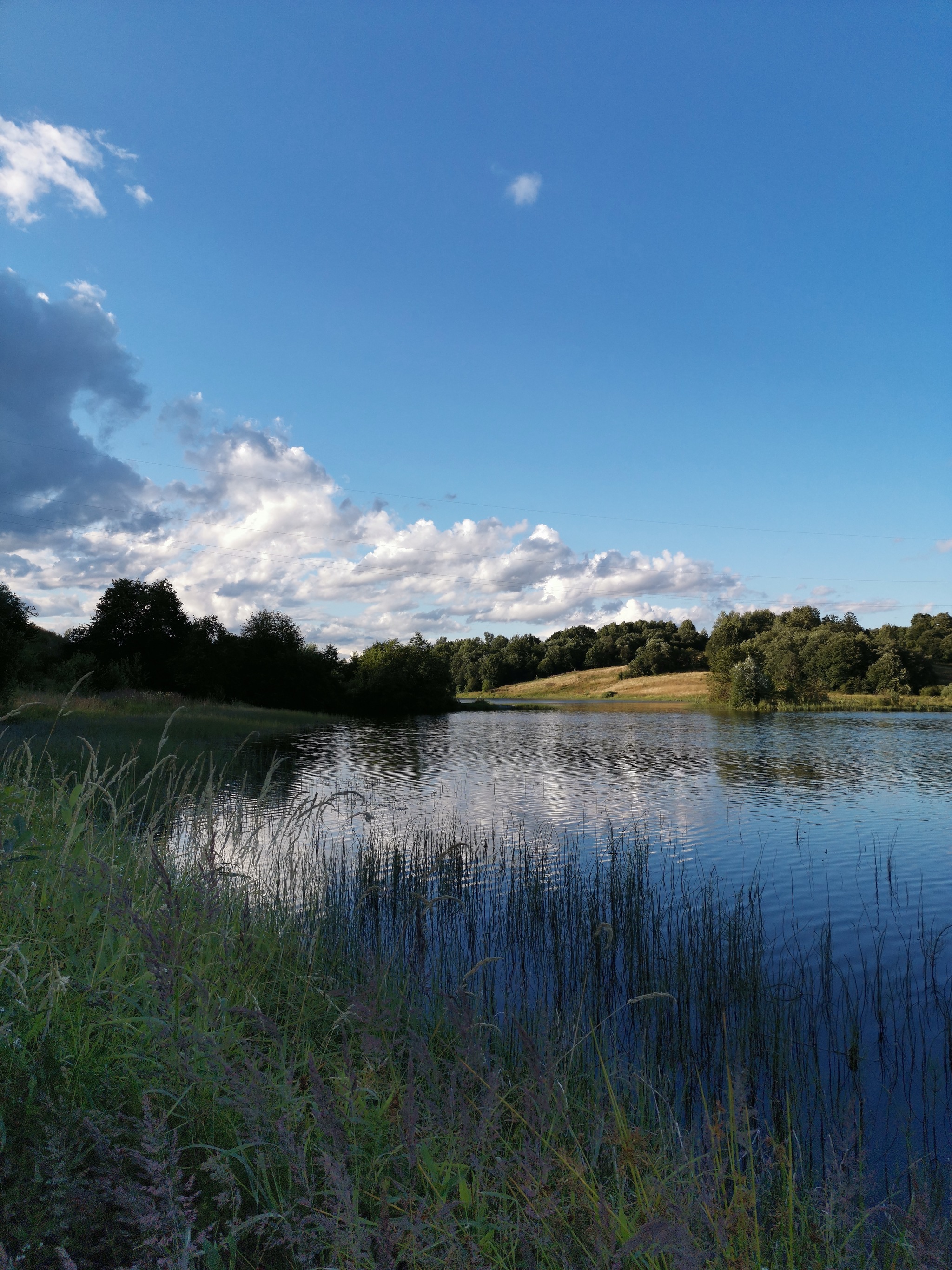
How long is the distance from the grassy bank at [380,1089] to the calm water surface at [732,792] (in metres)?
3.64

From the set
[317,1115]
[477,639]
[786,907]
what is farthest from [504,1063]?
[477,639]

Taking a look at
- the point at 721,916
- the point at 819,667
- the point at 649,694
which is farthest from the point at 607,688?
the point at 721,916

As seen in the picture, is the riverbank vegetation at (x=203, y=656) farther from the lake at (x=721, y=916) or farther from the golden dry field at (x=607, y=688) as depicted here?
the golden dry field at (x=607, y=688)

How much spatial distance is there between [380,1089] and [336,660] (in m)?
71.3

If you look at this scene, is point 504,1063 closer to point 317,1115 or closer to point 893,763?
point 317,1115

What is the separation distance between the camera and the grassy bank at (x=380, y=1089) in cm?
199

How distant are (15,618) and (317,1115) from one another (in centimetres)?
3569

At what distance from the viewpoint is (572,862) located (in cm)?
1108

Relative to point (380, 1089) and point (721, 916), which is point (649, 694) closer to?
point (721, 916)

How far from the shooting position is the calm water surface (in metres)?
11.1

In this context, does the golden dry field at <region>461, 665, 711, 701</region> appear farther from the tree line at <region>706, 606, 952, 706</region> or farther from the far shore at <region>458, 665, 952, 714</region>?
the tree line at <region>706, 606, 952, 706</region>

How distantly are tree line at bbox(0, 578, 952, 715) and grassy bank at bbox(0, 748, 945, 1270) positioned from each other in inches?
989

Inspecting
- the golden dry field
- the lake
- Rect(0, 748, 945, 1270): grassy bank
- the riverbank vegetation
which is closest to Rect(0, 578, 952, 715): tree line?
the riverbank vegetation

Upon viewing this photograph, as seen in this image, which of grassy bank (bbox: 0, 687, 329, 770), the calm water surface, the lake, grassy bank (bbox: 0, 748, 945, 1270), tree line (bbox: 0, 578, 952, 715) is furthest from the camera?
tree line (bbox: 0, 578, 952, 715)
